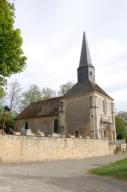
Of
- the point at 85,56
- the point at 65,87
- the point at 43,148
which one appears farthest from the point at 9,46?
the point at 65,87

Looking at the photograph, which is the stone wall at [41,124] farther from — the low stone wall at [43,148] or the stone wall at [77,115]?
the low stone wall at [43,148]

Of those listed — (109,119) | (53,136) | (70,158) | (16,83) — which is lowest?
(70,158)

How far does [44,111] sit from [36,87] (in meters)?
15.0

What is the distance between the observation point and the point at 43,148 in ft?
77.3

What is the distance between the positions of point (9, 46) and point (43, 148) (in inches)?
466

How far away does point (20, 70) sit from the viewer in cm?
1623

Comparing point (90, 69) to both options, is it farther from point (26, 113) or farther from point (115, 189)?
point (115, 189)

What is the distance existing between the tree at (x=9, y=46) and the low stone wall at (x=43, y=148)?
6.41m

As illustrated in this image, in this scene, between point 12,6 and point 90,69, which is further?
point 90,69

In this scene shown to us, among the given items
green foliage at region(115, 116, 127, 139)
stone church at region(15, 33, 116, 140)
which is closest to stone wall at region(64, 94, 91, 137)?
stone church at region(15, 33, 116, 140)

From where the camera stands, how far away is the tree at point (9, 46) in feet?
47.1

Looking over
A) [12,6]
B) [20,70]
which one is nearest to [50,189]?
[20,70]

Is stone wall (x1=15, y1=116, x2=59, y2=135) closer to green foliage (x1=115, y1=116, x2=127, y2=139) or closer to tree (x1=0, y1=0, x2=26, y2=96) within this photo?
green foliage (x1=115, y1=116, x2=127, y2=139)

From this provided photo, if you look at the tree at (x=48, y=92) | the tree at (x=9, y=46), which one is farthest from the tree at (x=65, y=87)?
the tree at (x=9, y=46)
